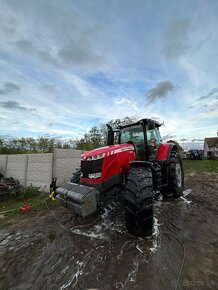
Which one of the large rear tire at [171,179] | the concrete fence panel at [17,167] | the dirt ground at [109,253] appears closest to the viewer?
the dirt ground at [109,253]

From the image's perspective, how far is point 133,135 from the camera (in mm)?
4703

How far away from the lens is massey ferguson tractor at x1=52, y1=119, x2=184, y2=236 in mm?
2941

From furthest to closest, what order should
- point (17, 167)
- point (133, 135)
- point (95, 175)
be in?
point (17, 167) → point (133, 135) → point (95, 175)

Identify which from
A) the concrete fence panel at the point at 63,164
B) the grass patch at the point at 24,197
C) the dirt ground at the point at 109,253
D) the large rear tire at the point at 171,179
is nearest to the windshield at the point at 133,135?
the large rear tire at the point at 171,179

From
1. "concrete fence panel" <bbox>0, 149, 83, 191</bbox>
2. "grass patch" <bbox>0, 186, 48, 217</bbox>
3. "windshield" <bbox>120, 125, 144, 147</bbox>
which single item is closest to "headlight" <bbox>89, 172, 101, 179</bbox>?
"windshield" <bbox>120, 125, 144, 147</bbox>

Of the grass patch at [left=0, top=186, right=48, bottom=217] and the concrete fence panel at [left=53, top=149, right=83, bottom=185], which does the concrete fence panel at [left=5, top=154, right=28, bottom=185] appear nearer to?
the grass patch at [left=0, top=186, right=48, bottom=217]

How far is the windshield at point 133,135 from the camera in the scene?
4551 millimetres

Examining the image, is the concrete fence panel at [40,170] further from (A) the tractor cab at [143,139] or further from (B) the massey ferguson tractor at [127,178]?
(A) the tractor cab at [143,139]

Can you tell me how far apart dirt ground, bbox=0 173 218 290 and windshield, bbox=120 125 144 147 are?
1.68 meters

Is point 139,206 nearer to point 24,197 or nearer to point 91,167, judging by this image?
point 91,167

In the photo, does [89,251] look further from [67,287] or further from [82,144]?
[82,144]

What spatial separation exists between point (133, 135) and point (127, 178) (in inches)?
67.4

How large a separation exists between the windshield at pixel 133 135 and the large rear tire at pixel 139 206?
1.57 meters

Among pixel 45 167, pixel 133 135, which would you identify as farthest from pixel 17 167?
pixel 133 135
